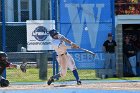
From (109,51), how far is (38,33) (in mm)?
2960

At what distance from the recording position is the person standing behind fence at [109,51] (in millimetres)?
18938

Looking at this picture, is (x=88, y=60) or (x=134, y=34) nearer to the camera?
(x=88, y=60)

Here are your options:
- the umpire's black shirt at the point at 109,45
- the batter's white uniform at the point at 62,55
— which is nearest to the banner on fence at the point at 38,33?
the umpire's black shirt at the point at 109,45

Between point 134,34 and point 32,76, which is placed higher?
point 134,34

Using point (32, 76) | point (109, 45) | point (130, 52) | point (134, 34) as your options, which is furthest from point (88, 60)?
point (134, 34)

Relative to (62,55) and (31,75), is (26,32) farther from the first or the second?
(62,55)

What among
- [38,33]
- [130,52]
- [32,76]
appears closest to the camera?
[38,33]

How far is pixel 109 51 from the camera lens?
63.2 feet

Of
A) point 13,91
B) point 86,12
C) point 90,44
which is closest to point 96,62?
point 90,44

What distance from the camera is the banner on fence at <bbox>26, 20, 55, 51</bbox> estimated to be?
18.5m

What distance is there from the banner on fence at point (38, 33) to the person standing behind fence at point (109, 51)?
224 centimetres

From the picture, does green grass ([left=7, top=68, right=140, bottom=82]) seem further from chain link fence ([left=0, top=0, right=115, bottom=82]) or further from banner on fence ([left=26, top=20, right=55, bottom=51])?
banner on fence ([left=26, top=20, right=55, bottom=51])

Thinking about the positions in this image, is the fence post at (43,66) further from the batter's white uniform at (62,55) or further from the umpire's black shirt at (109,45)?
the batter's white uniform at (62,55)

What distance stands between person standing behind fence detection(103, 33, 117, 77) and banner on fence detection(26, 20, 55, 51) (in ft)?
7.36
